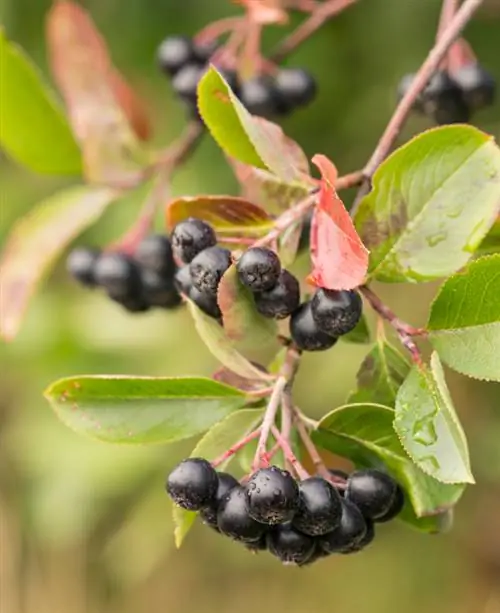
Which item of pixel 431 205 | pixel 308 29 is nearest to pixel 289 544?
pixel 431 205

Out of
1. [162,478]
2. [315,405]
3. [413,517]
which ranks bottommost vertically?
[162,478]

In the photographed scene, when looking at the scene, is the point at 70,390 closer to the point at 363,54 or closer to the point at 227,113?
the point at 227,113

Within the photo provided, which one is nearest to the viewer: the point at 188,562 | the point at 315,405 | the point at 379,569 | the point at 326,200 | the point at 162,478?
the point at 326,200

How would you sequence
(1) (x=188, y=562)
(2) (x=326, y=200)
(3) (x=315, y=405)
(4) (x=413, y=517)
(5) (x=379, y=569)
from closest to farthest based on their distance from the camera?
(2) (x=326, y=200) < (4) (x=413, y=517) < (3) (x=315, y=405) < (5) (x=379, y=569) < (1) (x=188, y=562)

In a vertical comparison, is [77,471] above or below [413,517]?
below

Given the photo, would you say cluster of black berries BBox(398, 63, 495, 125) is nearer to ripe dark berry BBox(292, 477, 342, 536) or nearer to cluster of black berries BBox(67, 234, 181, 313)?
cluster of black berries BBox(67, 234, 181, 313)

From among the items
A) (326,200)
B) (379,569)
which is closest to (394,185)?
(326,200)
